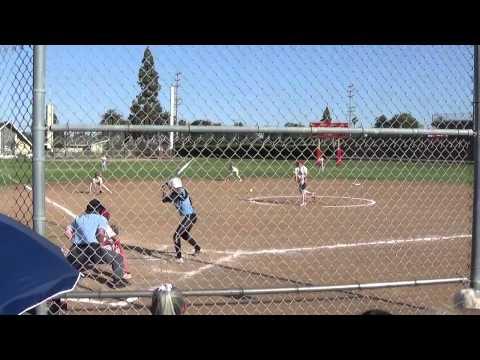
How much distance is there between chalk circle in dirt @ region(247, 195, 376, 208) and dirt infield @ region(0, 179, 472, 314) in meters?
0.08

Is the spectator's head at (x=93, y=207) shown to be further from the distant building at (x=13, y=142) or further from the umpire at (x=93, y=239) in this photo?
the distant building at (x=13, y=142)

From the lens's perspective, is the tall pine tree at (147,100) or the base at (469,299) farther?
the base at (469,299)

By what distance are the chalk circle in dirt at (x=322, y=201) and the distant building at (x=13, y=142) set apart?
50.8 ft

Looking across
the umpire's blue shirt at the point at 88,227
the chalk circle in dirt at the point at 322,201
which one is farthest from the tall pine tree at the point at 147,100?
the chalk circle in dirt at the point at 322,201

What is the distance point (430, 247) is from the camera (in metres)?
10.7

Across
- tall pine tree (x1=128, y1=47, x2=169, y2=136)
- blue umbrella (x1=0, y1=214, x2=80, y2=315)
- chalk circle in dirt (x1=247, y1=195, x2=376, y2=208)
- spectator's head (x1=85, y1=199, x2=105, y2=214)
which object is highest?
chalk circle in dirt (x1=247, y1=195, x2=376, y2=208)

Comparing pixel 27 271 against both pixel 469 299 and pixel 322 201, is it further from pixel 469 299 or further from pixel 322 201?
pixel 322 201

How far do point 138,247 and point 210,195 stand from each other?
40.5 feet

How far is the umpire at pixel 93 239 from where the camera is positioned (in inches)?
280

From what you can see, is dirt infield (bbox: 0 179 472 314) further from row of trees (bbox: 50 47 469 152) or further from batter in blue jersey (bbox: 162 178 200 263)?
row of trees (bbox: 50 47 469 152)

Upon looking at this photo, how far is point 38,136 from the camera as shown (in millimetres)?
3609

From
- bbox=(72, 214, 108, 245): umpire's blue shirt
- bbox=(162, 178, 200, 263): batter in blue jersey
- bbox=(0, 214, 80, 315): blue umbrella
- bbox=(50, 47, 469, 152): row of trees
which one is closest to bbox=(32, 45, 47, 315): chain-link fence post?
bbox=(50, 47, 469, 152): row of trees

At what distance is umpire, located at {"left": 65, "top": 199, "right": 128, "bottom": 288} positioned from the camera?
711cm

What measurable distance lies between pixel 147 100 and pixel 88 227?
421 cm
